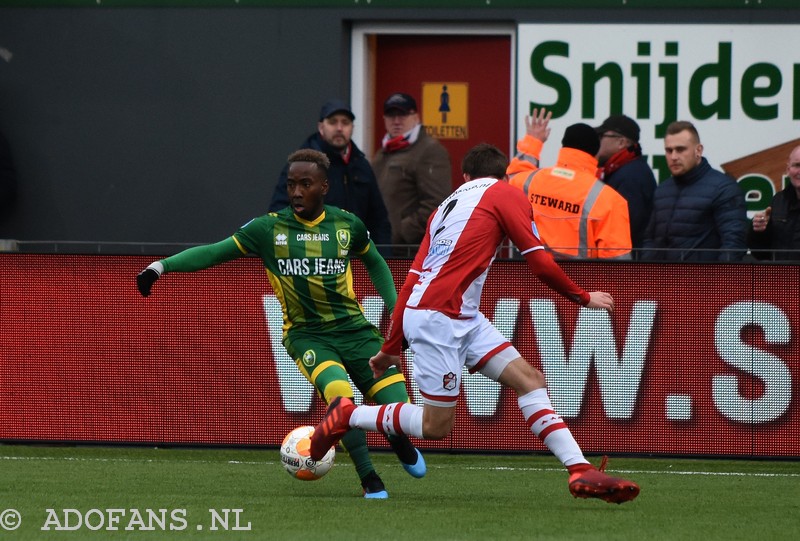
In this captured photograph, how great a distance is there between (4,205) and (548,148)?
4.96 m

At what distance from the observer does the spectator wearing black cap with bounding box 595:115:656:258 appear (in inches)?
452

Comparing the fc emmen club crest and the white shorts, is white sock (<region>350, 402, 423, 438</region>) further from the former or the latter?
the fc emmen club crest

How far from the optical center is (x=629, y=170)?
11508mm

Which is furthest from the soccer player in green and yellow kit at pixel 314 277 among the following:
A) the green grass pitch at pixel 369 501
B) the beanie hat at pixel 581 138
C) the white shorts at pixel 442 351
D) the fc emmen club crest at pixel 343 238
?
the beanie hat at pixel 581 138

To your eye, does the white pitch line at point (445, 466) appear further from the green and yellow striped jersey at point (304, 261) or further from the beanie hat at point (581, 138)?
the beanie hat at point (581, 138)

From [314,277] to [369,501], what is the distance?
1.29m

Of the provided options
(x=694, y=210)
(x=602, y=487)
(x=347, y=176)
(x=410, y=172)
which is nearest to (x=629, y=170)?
(x=694, y=210)

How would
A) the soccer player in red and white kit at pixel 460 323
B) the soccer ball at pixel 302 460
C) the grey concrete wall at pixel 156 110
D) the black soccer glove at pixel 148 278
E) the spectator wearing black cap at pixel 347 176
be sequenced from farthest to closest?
the grey concrete wall at pixel 156 110 < the spectator wearing black cap at pixel 347 176 < the soccer ball at pixel 302 460 < the black soccer glove at pixel 148 278 < the soccer player in red and white kit at pixel 460 323

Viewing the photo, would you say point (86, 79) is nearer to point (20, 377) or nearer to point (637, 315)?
point (20, 377)

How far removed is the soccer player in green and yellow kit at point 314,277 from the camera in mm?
8672

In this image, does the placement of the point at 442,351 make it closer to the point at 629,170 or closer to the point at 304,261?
the point at 304,261

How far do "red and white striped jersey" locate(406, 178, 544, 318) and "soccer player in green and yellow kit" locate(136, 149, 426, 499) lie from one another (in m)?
0.88
